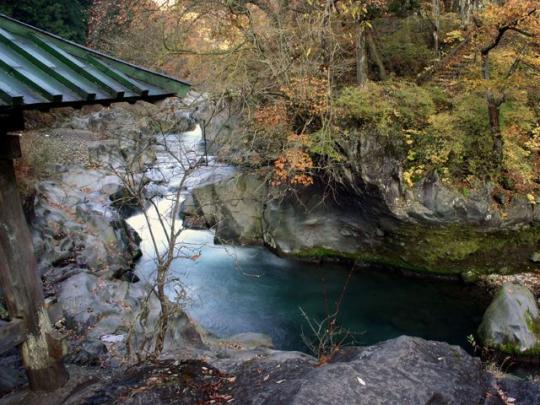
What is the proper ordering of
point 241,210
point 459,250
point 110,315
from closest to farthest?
point 110,315 < point 459,250 < point 241,210

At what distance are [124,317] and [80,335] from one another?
36.0 inches

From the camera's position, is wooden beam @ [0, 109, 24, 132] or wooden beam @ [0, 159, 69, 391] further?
wooden beam @ [0, 159, 69, 391]

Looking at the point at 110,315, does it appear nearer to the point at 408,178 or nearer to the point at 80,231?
the point at 80,231

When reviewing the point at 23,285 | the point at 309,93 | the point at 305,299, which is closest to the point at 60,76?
the point at 23,285

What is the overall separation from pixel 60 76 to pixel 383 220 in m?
9.89

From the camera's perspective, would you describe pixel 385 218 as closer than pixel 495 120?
No

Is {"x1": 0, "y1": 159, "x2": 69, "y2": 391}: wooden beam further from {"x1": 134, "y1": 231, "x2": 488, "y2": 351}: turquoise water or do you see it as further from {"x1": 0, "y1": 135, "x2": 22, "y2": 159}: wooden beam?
{"x1": 134, "y1": 231, "x2": 488, "y2": 351}: turquoise water

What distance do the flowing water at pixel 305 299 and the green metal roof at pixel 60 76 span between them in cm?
561

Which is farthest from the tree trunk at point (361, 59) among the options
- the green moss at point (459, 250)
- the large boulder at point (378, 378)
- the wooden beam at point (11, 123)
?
the wooden beam at point (11, 123)

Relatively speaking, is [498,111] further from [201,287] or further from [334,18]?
[201,287]

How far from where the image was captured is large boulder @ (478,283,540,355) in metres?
8.44

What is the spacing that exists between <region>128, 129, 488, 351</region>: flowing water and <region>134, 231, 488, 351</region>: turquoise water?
0.07 feet

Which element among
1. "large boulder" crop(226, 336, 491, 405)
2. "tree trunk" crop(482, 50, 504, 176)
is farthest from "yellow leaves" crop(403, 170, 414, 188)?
"large boulder" crop(226, 336, 491, 405)

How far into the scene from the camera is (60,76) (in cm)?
303
